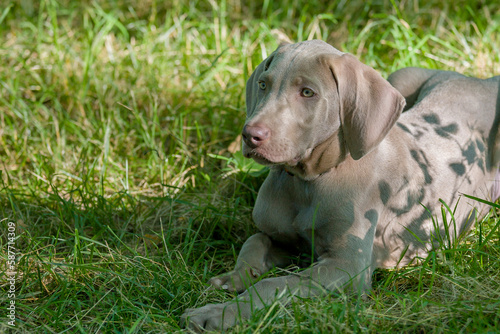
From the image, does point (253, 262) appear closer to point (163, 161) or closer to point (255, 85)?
point (255, 85)

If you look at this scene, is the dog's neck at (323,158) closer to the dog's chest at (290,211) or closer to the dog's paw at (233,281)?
the dog's chest at (290,211)

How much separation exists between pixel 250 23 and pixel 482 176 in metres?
3.17

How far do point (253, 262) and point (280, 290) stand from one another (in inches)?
16.4

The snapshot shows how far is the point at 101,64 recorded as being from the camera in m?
5.59

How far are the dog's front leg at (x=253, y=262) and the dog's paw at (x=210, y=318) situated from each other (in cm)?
24

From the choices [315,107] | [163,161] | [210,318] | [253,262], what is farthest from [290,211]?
[163,161]

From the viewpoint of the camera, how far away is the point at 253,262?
3350 millimetres

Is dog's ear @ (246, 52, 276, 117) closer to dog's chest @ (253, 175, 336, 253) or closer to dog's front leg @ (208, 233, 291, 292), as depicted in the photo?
dog's chest @ (253, 175, 336, 253)

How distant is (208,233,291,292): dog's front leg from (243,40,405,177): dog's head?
576 millimetres

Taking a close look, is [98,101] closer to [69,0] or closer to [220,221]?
[220,221]

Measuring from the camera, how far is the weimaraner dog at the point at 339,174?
2949 mm

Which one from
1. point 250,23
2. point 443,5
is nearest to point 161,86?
point 250,23

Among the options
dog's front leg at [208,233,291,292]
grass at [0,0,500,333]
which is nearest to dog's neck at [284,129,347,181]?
dog's front leg at [208,233,291,292]

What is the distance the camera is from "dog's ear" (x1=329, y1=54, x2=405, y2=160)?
3.02 metres
